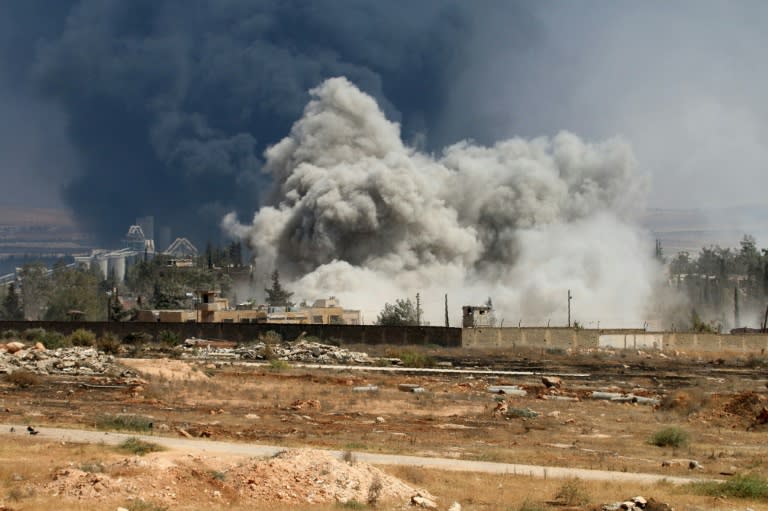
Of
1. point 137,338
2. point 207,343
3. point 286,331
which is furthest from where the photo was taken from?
point 286,331

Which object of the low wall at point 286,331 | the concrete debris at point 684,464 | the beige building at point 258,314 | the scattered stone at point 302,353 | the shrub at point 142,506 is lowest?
the concrete debris at point 684,464

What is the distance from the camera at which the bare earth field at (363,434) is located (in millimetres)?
16812

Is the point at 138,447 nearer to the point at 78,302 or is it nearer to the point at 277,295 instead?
the point at 277,295

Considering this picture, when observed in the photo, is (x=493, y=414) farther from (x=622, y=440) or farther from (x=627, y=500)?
(x=627, y=500)

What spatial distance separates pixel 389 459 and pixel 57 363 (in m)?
27.5

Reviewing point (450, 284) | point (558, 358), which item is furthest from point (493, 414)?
Result: point (450, 284)

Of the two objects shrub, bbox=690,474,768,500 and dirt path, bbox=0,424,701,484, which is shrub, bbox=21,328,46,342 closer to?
dirt path, bbox=0,424,701,484

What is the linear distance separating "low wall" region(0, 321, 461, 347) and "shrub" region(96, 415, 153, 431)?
44.0 meters

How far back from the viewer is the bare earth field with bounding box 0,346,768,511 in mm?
16812

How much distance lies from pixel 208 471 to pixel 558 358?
161 ft

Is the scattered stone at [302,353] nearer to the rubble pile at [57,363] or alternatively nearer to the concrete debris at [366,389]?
the rubble pile at [57,363]

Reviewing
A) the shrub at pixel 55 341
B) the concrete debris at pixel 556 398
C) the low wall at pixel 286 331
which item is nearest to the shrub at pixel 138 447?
the concrete debris at pixel 556 398

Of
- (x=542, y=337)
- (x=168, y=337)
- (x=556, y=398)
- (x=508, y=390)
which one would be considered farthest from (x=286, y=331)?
(x=556, y=398)

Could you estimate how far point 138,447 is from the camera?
20.6m
